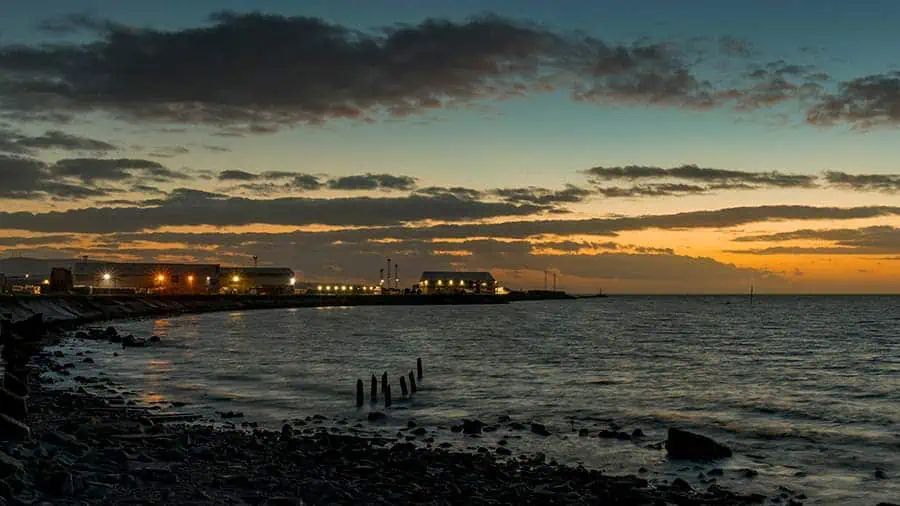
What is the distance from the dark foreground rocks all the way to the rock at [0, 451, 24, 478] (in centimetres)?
2

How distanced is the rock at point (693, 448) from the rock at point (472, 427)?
6.91m

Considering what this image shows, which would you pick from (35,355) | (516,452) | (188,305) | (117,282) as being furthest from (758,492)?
(117,282)

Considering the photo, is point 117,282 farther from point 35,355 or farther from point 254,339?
point 35,355

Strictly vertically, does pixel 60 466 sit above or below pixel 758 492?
above

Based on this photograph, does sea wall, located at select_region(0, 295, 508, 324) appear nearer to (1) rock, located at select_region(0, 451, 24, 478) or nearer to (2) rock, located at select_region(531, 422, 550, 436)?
(2) rock, located at select_region(531, 422, 550, 436)

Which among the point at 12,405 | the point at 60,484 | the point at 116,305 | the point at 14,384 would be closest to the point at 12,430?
the point at 12,405

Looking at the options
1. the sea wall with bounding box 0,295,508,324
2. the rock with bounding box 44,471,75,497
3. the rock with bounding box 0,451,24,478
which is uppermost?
the rock with bounding box 0,451,24,478

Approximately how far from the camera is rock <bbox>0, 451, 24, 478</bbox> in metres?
13.6

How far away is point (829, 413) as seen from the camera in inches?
1344

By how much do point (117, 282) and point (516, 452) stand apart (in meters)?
179

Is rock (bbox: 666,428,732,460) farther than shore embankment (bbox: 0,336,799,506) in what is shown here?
Yes

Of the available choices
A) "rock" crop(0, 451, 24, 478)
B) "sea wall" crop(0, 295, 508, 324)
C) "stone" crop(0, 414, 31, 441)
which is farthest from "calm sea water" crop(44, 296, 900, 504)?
"sea wall" crop(0, 295, 508, 324)

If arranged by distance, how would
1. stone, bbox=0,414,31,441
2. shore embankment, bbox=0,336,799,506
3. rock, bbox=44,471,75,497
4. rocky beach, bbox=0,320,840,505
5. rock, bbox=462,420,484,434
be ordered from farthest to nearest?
rock, bbox=462,420,484,434 → stone, bbox=0,414,31,441 → rocky beach, bbox=0,320,840,505 → shore embankment, bbox=0,336,799,506 → rock, bbox=44,471,75,497

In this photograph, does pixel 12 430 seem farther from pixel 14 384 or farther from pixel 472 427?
pixel 472 427
